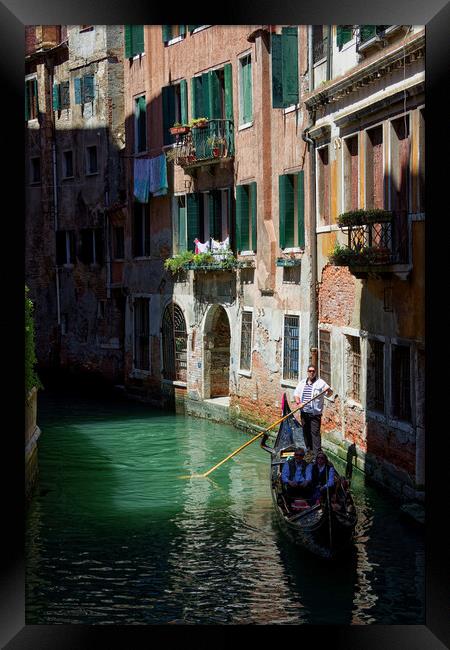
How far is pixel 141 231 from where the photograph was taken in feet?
65.4

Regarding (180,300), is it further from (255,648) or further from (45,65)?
(255,648)

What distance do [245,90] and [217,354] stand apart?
3985 millimetres

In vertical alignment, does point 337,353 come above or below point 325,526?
above

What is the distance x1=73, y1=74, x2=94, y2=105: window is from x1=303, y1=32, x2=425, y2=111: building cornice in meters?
9.14

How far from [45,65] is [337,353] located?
1292cm

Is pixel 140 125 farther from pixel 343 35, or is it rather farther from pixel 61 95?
pixel 343 35

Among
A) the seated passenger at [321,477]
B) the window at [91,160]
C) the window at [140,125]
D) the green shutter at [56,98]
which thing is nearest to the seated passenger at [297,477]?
the seated passenger at [321,477]

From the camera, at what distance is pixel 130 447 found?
15406 millimetres

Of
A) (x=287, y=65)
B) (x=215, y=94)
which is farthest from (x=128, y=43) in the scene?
(x=287, y=65)

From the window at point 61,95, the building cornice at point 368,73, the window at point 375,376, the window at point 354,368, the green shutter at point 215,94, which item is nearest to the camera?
the building cornice at point 368,73

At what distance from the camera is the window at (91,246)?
21.9 m

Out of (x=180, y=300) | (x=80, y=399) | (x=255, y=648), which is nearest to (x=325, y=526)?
(x=255, y=648)

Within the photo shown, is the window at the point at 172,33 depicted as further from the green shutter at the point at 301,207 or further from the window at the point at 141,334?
the green shutter at the point at 301,207

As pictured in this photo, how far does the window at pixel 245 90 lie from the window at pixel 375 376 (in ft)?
16.4
